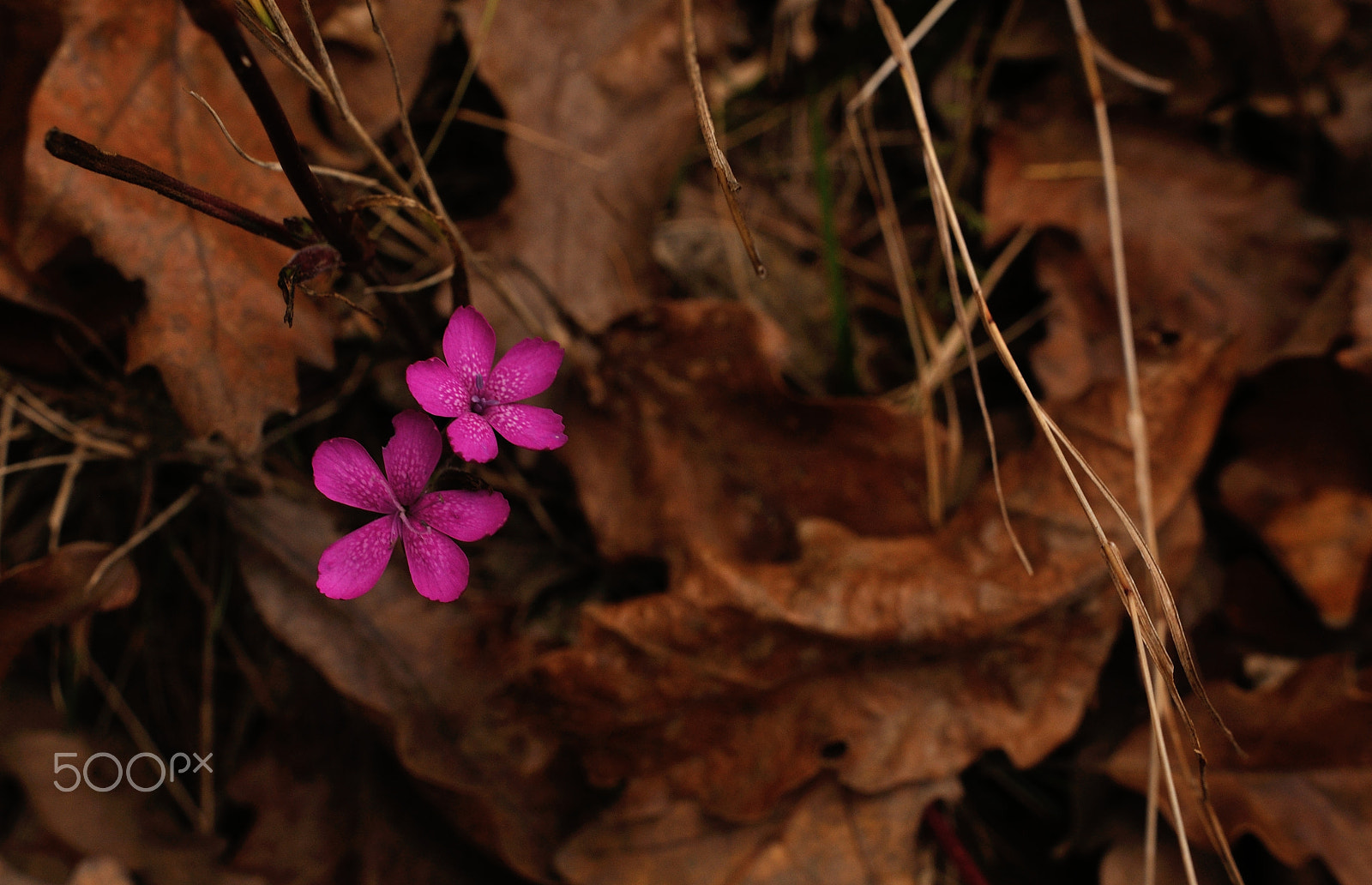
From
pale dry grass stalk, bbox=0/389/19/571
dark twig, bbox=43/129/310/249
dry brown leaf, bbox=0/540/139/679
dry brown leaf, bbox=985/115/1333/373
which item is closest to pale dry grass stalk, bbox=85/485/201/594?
dry brown leaf, bbox=0/540/139/679

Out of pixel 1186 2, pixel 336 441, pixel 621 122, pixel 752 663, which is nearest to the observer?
pixel 336 441

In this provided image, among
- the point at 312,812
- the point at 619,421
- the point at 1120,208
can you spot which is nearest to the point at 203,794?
the point at 312,812

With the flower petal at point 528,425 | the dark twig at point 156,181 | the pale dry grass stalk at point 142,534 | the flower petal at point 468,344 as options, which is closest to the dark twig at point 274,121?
the dark twig at point 156,181

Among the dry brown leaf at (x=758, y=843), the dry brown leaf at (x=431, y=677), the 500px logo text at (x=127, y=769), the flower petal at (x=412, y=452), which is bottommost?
the 500px logo text at (x=127, y=769)

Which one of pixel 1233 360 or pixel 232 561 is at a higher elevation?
pixel 1233 360

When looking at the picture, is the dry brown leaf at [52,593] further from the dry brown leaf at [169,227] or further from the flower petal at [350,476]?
the flower petal at [350,476]

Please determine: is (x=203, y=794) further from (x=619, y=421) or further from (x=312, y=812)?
(x=619, y=421)

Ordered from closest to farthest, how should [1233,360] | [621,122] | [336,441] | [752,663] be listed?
[336,441] → [752,663] → [1233,360] → [621,122]

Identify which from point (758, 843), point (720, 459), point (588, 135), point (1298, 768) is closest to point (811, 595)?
point (720, 459)
